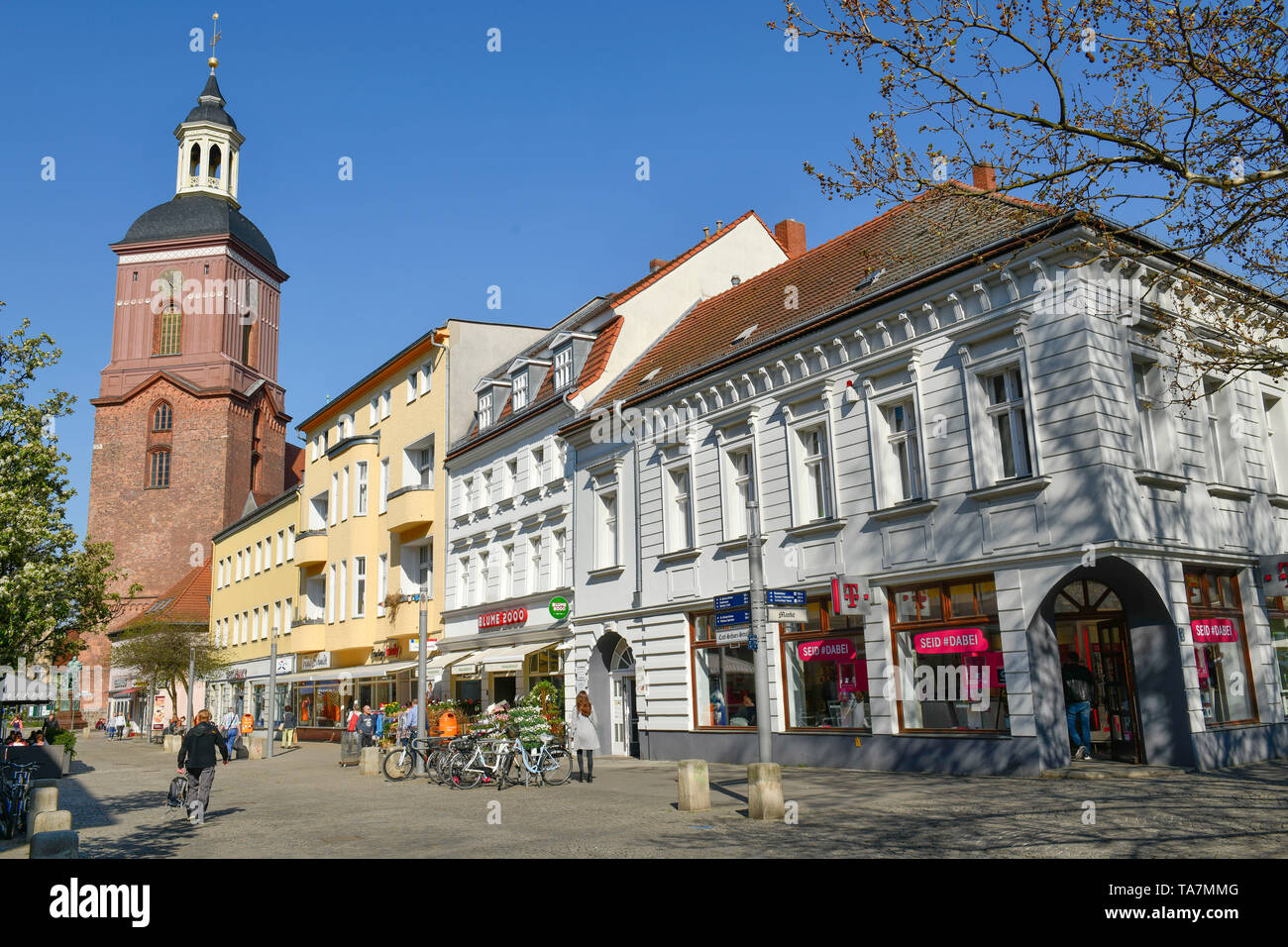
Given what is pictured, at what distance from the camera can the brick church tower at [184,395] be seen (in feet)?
232

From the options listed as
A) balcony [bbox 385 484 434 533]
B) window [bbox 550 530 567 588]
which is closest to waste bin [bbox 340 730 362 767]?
window [bbox 550 530 567 588]

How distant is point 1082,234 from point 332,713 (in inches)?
1462

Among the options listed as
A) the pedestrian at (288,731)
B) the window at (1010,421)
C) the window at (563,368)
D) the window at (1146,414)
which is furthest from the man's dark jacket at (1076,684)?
the pedestrian at (288,731)

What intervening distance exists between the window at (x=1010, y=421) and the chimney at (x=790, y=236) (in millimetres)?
15911

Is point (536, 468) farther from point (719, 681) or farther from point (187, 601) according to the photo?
point (187, 601)

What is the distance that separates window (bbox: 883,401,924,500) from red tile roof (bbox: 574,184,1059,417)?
2.35 m

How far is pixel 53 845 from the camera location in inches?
334

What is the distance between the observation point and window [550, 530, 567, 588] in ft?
94.6

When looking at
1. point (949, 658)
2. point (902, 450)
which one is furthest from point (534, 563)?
point (949, 658)

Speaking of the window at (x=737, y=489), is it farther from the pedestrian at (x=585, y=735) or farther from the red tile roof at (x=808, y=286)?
the pedestrian at (x=585, y=735)
